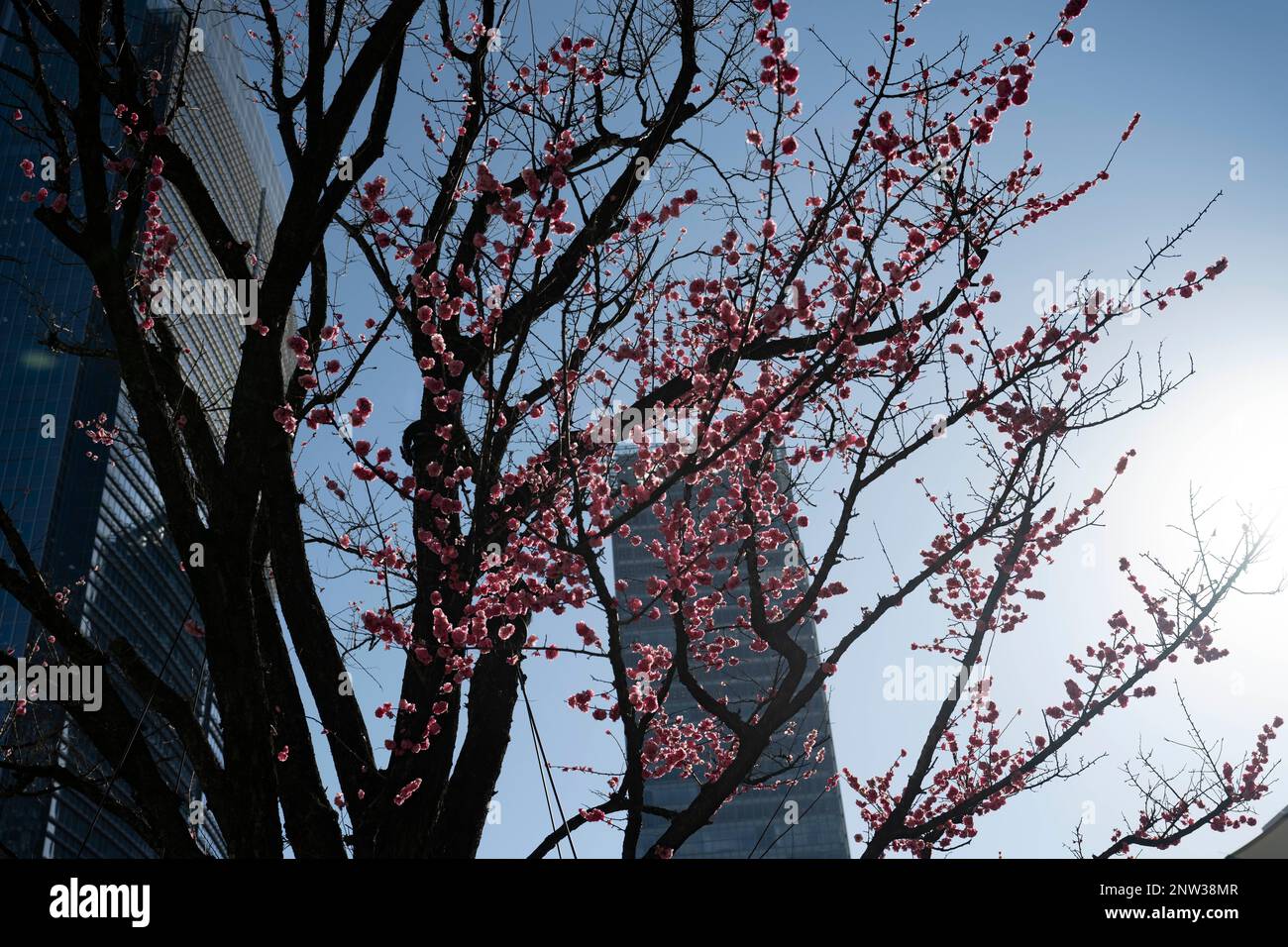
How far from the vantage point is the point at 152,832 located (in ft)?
15.7

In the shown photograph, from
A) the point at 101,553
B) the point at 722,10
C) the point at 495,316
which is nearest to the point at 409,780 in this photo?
the point at 495,316

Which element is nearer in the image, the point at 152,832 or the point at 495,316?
the point at 495,316

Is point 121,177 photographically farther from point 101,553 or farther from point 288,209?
point 101,553

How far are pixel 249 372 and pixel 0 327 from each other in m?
92.3

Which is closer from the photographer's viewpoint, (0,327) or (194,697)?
(194,697)

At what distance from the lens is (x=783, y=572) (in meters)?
8.70

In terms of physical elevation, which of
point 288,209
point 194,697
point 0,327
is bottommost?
point 194,697

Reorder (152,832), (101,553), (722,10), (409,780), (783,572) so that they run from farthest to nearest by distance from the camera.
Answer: (101,553), (783,572), (722,10), (409,780), (152,832)
